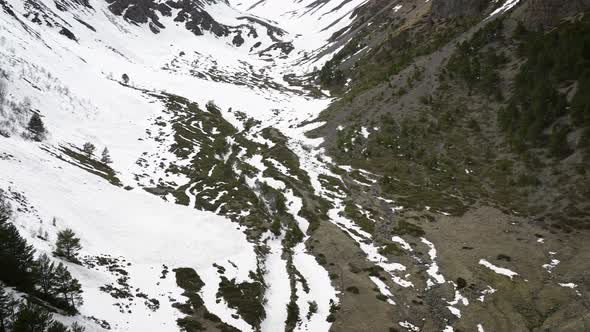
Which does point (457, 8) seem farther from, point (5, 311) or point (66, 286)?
point (5, 311)

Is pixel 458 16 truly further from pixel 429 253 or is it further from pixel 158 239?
pixel 158 239

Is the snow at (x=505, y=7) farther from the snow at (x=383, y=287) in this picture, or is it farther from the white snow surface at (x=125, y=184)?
the snow at (x=383, y=287)

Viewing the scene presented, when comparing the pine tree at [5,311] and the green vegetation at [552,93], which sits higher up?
the green vegetation at [552,93]

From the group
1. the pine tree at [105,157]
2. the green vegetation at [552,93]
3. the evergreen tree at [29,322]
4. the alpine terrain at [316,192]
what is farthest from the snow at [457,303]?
the pine tree at [105,157]

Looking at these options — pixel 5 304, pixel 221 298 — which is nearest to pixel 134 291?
pixel 221 298

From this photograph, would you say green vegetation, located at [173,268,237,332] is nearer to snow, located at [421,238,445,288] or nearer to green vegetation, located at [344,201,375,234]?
snow, located at [421,238,445,288]

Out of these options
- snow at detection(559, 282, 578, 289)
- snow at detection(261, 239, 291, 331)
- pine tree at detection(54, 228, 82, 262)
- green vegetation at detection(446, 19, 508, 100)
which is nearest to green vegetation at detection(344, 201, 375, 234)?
snow at detection(261, 239, 291, 331)

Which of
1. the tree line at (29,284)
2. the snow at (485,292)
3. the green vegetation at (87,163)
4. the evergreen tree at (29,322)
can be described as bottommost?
the evergreen tree at (29,322)
